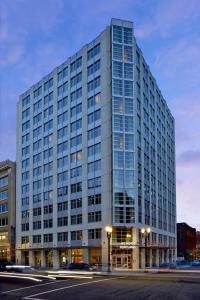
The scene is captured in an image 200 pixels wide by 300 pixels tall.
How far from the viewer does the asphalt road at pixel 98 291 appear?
2784cm

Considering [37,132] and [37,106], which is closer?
[37,132]

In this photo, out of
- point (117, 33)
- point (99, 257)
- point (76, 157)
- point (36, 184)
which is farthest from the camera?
point (36, 184)

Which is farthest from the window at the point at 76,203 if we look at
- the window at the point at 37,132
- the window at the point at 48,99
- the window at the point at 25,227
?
the window at the point at 48,99

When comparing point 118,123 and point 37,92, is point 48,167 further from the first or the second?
point 118,123

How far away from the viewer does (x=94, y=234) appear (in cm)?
8606

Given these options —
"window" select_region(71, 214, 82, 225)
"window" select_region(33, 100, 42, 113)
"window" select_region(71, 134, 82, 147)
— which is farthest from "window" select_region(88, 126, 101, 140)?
"window" select_region(33, 100, 42, 113)

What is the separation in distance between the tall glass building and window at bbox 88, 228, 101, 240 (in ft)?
0.62

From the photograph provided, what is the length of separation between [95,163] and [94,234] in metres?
13.5

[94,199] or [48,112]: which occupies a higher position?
[48,112]

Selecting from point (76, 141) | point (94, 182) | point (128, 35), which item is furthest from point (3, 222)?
point (128, 35)

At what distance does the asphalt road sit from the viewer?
2784 cm

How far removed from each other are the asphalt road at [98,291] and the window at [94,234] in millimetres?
48901

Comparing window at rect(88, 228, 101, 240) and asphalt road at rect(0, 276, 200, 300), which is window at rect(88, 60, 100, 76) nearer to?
window at rect(88, 228, 101, 240)

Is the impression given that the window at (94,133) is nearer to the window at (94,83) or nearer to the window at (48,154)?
the window at (94,83)
